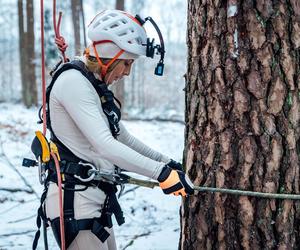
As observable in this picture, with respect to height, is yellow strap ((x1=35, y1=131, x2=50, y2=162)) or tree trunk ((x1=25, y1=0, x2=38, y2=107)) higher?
tree trunk ((x1=25, y1=0, x2=38, y2=107))

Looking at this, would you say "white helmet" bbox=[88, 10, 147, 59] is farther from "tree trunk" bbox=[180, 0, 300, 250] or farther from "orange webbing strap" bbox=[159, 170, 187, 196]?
"orange webbing strap" bbox=[159, 170, 187, 196]

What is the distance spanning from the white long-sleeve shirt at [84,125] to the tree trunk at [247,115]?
0.44 m

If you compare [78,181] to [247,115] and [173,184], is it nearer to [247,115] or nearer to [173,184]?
[173,184]

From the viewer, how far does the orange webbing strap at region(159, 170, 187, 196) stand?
2408 mm

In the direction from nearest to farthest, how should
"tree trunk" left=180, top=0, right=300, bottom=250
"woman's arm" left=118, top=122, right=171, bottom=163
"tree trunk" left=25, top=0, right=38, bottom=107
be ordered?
1. "tree trunk" left=180, top=0, right=300, bottom=250
2. "woman's arm" left=118, top=122, right=171, bottom=163
3. "tree trunk" left=25, top=0, right=38, bottom=107

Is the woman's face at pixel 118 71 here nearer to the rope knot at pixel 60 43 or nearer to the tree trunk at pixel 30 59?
the rope knot at pixel 60 43

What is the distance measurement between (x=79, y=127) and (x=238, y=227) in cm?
110

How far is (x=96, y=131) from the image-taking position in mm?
2377

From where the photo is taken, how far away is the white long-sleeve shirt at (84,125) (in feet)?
7.82

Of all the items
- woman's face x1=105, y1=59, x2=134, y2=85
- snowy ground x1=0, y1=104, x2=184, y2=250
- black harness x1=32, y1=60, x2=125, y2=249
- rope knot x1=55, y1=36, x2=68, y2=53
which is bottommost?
snowy ground x1=0, y1=104, x2=184, y2=250

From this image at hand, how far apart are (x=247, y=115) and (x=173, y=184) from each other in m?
0.57

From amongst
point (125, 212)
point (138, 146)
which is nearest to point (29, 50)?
point (125, 212)

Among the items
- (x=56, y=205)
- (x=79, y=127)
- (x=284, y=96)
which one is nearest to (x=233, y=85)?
(x=284, y=96)

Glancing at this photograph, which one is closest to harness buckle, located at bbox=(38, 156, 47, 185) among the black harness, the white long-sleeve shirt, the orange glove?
the black harness
